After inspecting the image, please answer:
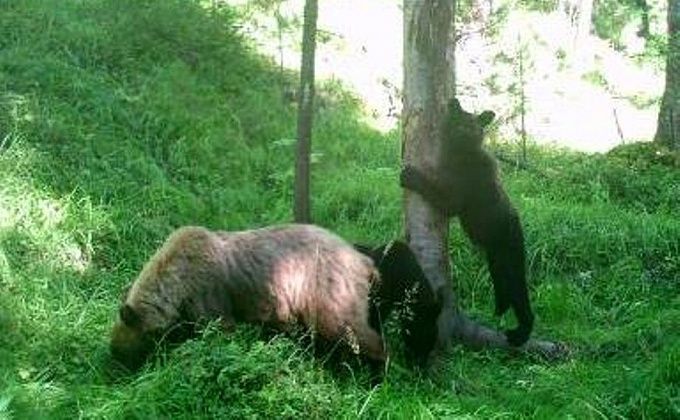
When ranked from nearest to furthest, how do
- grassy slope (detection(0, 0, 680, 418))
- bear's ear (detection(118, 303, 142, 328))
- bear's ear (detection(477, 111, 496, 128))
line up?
grassy slope (detection(0, 0, 680, 418)) → bear's ear (detection(118, 303, 142, 328)) → bear's ear (detection(477, 111, 496, 128))

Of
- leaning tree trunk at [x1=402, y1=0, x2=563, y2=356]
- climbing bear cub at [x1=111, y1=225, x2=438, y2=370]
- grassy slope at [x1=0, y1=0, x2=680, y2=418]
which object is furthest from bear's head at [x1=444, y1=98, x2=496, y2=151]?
grassy slope at [x1=0, y1=0, x2=680, y2=418]

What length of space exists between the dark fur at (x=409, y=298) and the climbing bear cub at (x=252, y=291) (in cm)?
7

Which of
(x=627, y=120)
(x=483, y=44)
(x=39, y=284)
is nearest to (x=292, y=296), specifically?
(x=39, y=284)

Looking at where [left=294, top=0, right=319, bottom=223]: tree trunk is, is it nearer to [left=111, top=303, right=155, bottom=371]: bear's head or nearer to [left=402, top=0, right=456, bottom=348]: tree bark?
[left=402, top=0, right=456, bottom=348]: tree bark

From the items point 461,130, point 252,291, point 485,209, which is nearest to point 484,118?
point 461,130

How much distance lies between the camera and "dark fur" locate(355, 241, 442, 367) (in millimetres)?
6031

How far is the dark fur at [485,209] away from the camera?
6.91 meters

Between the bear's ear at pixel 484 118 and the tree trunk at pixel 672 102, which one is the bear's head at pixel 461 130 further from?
the tree trunk at pixel 672 102

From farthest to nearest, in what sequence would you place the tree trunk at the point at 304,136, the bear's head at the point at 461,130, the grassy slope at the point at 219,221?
the tree trunk at the point at 304,136, the bear's head at the point at 461,130, the grassy slope at the point at 219,221

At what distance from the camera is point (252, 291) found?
5.84 m

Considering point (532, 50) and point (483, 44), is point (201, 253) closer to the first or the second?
point (483, 44)

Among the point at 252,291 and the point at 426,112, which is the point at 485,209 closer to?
the point at 426,112

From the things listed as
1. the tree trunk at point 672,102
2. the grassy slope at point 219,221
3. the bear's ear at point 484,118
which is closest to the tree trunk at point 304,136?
the grassy slope at point 219,221

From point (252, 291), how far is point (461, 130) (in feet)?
7.09
